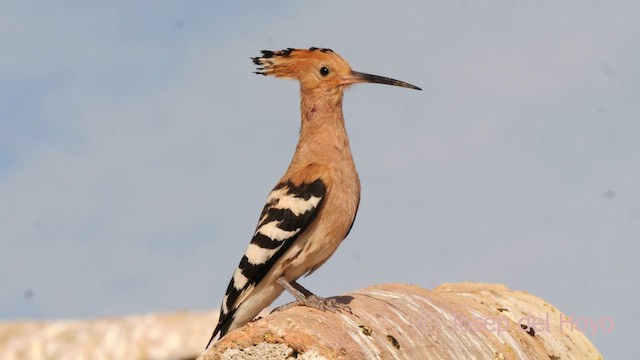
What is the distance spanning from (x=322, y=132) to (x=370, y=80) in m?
0.64

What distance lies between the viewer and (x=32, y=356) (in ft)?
40.2

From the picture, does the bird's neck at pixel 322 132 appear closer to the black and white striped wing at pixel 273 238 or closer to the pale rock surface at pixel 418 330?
the black and white striped wing at pixel 273 238

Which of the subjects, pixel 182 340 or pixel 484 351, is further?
pixel 182 340

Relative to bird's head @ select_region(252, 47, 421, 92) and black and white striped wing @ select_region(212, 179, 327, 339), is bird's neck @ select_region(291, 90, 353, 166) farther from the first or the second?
black and white striped wing @ select_region(212, 179, 327, 339)

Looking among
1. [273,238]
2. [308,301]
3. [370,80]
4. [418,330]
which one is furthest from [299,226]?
[370,80]

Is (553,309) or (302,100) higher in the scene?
(302,100)

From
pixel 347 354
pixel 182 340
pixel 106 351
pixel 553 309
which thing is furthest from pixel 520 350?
pixel 106 351

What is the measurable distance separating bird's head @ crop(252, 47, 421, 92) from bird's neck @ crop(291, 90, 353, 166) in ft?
0.22

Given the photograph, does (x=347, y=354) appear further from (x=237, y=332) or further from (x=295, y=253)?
(x=295, y=253)

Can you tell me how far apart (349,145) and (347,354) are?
2.03 m

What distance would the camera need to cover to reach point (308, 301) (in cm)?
528

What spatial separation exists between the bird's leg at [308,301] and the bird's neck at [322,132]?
0.79 metres

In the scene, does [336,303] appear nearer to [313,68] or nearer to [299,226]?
[299,226]

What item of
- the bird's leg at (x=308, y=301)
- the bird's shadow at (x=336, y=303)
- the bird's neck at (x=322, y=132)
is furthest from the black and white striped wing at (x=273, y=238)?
the bird's shadow at (x=336, y=303)
